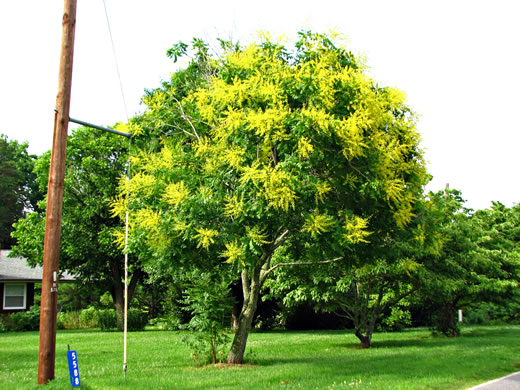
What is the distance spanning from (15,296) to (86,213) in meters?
10.1

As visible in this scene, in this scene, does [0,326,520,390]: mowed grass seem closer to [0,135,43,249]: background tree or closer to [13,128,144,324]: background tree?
[13,128,144,324]: background tree

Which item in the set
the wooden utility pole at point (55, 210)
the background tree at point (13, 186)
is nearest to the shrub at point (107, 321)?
the wooden utility pole at point (55, 210)

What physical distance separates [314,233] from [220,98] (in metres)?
3.46

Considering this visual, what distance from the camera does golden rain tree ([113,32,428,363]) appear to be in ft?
35.0

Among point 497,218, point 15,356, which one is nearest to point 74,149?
point 15,356

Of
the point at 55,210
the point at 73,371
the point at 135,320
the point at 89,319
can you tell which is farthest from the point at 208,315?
the point at 89,319

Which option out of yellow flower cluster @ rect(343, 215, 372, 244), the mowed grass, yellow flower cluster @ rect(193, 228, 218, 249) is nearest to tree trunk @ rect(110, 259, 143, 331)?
the mowed grass

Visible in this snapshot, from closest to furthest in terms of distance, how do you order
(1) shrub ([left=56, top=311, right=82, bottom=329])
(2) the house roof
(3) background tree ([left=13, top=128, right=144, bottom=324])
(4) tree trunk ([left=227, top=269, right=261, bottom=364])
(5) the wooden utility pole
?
(5) the wooden utility pole, (4) tree trunk ([left=227, top=269, right=261, bottom=364]), (3) background tree ([left=13, top=128, right=144, bottom=324]), (1) shrub ([left=56, top=311, right=82, bottom=329]), (2) the house roof

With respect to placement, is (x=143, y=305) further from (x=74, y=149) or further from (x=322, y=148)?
(x=322, y=148)

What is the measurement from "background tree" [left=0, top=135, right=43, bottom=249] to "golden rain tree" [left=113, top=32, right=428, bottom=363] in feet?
137

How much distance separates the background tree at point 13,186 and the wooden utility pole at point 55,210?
42.3 meters

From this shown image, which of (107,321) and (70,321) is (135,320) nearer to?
(107,321)

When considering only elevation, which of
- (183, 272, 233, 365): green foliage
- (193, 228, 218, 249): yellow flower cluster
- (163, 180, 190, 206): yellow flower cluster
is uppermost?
(163, 180, 190, 206): yellow flower cluster

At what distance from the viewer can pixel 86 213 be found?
29.6 metres
